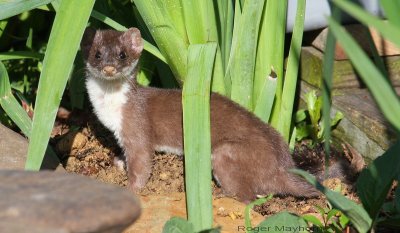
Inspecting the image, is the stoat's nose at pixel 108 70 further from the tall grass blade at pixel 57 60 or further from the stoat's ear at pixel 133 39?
the tall grass blade at pixel 57 60

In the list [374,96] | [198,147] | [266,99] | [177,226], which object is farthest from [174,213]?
[374,96]

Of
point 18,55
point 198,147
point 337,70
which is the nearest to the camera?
point 198,147

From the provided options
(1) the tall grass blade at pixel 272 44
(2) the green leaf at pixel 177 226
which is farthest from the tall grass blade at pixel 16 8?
(1) the tall grass blade at pixel 272 44

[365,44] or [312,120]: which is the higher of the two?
[365,44]

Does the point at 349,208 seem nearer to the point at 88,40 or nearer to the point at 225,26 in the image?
the point at 225,26

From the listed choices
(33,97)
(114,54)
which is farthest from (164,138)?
(33,97)

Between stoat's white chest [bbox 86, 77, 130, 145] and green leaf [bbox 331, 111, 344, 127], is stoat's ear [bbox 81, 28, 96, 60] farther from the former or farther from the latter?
green leaf [bbox 331, 111, 344, 127]

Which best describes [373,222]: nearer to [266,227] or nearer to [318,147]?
[266,227]
